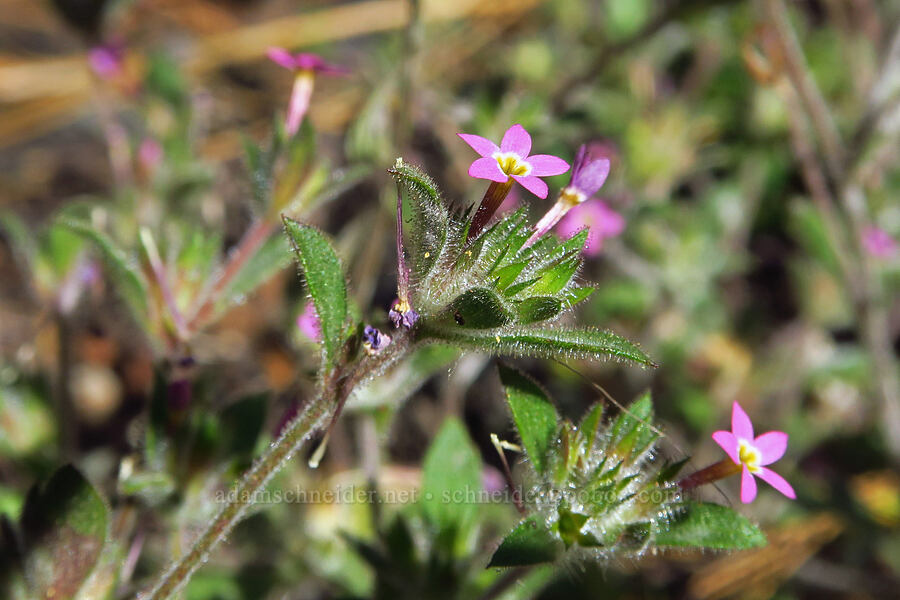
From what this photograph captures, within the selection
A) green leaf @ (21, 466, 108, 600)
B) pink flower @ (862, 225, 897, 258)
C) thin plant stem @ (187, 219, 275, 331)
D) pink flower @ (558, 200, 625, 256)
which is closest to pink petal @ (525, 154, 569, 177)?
thin plant stem @ (187, 219, 275, 331)

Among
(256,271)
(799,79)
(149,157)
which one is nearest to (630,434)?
(256,271)

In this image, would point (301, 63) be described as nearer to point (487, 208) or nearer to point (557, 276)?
point (487, 208)

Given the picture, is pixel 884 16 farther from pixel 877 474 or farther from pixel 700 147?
pixel 877 474

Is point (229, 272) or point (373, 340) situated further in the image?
point (229, 272)

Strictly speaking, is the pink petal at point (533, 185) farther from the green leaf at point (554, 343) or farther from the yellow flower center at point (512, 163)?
the green leaf at point (554, 343)

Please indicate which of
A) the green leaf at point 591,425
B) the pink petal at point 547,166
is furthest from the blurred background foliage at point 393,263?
the pink petal at point 547,166
